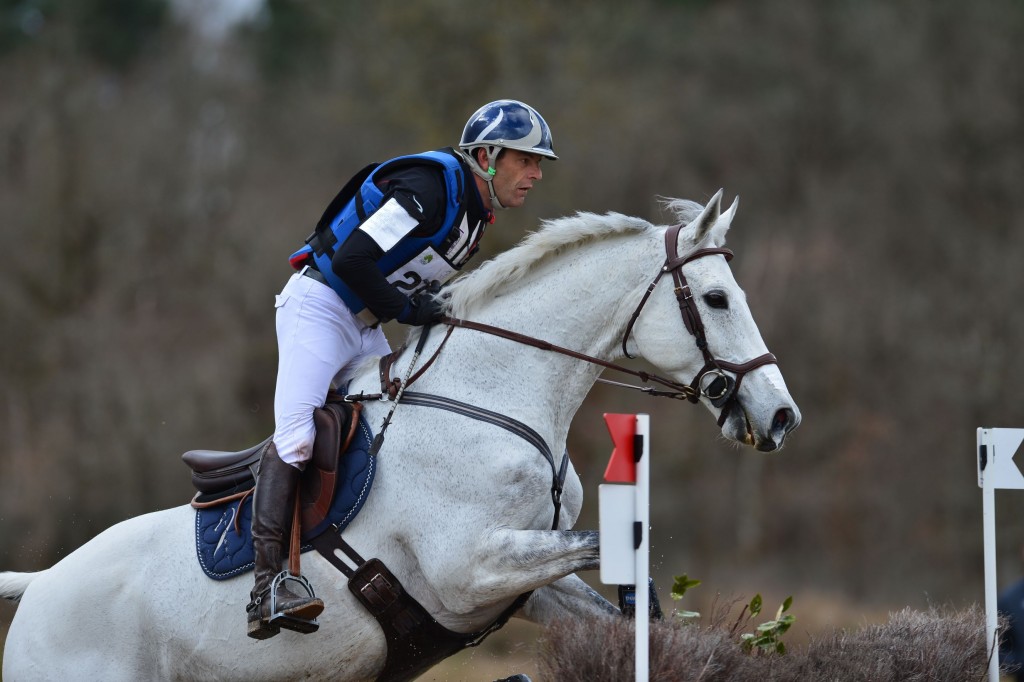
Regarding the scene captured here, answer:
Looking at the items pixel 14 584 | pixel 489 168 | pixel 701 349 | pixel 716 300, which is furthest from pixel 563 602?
pixel 14 584

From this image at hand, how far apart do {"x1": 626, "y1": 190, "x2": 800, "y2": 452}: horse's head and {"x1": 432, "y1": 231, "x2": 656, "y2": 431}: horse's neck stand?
0.13 m

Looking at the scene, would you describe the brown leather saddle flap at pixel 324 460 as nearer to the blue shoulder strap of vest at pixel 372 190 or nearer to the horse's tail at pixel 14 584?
the blue shoulder strap of vest at pixel 372 190

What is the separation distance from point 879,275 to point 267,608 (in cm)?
2034

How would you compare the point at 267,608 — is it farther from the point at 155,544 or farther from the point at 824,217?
the point at 824,217

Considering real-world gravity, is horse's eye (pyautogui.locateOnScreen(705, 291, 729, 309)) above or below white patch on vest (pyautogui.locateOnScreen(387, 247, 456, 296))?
below

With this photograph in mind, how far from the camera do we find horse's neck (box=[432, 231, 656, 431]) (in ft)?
16.0

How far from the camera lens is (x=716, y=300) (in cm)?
468

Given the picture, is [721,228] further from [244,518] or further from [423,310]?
[244,518]

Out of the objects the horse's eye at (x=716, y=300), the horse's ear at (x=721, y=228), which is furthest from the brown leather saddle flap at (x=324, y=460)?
the horse's ear at (x=721, y=228)

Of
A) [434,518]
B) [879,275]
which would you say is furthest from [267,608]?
[879,275]

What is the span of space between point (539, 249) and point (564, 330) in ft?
1.25

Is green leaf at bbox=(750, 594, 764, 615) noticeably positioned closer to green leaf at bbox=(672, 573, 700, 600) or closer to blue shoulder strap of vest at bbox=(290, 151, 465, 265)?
green leaf at bbox=(672, 573, 700, 600)

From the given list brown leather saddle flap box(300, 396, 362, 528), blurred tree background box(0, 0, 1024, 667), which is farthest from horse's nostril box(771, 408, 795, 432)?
blurred tree background box(0, 0, 1024, 667)

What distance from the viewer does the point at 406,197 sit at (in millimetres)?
4754
